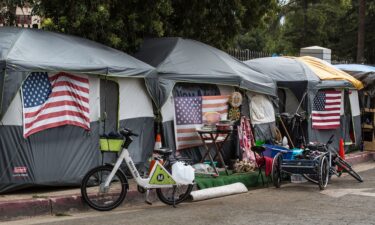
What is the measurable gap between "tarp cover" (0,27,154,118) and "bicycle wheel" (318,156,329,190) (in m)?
3.89

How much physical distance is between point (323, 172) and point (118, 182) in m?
4.51

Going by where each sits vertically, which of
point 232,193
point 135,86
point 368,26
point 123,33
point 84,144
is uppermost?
point 368,26

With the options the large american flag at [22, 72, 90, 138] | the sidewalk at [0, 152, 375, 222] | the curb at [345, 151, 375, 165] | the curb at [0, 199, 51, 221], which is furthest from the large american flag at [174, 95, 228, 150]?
the curb at [345, 151, 375, 165]

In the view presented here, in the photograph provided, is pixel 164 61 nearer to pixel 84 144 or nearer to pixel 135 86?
pixel 135 86

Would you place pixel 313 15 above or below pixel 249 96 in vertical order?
above

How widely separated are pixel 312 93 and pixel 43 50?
807cm

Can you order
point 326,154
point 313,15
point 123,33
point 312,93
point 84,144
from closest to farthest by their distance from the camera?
point 84,144 → point 326,154 → point 123,33 → point 312,93 → point 313,15

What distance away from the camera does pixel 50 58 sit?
382 inches

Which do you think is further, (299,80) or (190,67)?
(299,80)

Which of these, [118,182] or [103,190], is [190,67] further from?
[103,190]

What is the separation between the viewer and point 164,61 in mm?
12125

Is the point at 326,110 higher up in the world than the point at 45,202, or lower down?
higher up

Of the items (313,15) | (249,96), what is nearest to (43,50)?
(249,96)

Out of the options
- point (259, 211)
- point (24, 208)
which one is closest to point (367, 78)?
point (259, 211)
